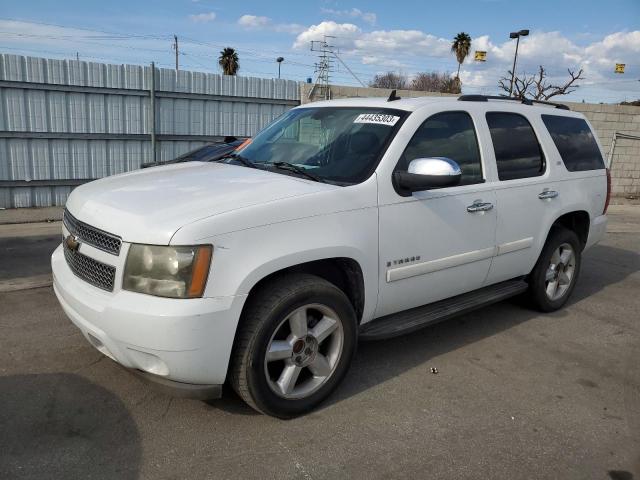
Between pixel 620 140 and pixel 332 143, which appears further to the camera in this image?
pixel 620 140

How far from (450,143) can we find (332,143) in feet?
2.96

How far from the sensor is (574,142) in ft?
17.4

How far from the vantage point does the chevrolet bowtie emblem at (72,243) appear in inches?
126

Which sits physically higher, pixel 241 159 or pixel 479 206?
pixel 241 159

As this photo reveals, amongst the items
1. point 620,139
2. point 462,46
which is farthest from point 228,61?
point 620,139

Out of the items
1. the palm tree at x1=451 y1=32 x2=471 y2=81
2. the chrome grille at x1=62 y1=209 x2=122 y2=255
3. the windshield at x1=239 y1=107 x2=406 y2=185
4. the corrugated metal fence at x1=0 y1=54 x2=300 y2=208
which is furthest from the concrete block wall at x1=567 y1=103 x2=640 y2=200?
the palm tree at x1=451 y1=32 x2=471 y2=81

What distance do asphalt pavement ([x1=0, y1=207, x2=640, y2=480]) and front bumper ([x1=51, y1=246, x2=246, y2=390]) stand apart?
0.41m

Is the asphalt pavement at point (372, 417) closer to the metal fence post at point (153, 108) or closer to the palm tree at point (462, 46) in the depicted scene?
the metal fence post at point (153, 108)

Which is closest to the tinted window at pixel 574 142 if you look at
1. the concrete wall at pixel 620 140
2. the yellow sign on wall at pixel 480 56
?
the concrete wall at pixel 620 140

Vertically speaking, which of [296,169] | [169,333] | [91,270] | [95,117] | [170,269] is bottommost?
[169,333]

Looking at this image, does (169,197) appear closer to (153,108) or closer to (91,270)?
(91,270)

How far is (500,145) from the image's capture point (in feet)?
14.6

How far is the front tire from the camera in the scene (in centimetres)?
297

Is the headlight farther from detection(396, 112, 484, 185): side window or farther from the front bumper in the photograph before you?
detection(396, 112, 484, 185): side window
